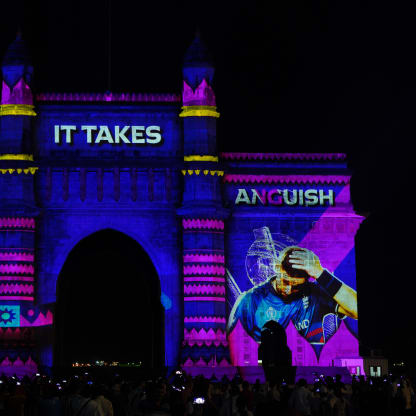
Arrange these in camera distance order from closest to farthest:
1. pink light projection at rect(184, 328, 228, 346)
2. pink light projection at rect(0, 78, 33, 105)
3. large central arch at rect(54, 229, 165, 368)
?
pink light projection at rect(184, 328, 228, 346) < pink light projection at rect(0, 78, 33, 105) < large central arch at rect(54, 229, 165, 368)

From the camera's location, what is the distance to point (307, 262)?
209ft

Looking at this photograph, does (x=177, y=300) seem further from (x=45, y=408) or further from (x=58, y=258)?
(x=45, y=408)

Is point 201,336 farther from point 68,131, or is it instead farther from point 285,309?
point 68,131

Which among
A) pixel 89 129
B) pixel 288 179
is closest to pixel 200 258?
pixel 288 179

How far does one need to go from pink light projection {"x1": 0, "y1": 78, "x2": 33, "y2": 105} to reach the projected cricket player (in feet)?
58.9

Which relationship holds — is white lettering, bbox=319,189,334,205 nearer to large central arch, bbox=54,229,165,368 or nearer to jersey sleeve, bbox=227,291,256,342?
jersey sleeve, bbox=227,291,256,342

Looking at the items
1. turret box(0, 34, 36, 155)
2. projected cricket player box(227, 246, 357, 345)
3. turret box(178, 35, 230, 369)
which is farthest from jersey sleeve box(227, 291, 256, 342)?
turret box(0, 34, 36, 155)

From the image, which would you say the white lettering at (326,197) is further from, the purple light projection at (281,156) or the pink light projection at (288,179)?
the purple light projection at (281,156)

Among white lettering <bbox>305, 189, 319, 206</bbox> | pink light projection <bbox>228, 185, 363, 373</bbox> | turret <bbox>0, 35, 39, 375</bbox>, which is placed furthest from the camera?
white lettering <bbox>305, 189, 319, 206</bbox>

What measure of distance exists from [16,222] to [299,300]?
1784 centimetres

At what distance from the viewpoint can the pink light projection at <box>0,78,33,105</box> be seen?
6303 cm

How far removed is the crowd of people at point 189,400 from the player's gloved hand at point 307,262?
2507cm

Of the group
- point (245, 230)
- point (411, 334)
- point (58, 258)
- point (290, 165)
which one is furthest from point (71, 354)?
point (411, 334)

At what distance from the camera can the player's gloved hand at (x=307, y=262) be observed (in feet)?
209
